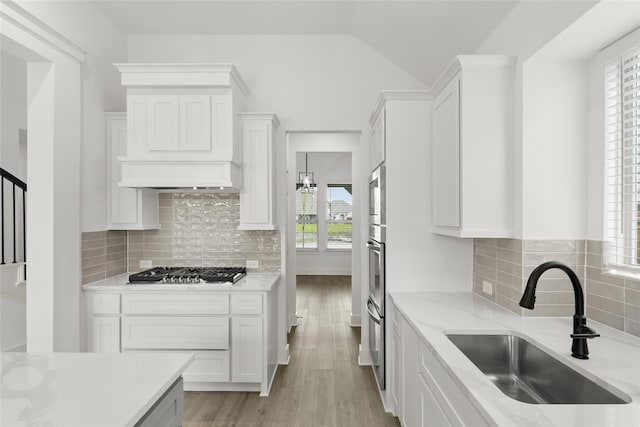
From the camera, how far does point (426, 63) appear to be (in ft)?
11.0

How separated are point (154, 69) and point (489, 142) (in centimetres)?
254

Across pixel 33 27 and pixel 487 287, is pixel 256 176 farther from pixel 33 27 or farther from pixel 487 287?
pixel 487 287

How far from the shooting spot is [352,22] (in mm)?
3514

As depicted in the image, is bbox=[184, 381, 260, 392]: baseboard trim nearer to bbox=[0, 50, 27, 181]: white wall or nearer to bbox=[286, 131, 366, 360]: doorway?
bbox=[0, 50, 27, 181]: white wall

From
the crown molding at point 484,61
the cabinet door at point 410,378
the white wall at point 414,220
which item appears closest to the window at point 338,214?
the white wall at point 414,220

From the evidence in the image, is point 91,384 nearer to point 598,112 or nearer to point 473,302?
point 473,302

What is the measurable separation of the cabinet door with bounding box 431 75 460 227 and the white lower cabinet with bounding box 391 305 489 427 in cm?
72

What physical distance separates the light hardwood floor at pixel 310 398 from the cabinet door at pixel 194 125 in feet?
6.58

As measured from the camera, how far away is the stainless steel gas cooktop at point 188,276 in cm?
317

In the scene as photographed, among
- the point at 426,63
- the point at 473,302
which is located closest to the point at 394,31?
the point at 426,63

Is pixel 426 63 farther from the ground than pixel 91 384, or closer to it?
farther from the ground

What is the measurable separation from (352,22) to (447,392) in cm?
316

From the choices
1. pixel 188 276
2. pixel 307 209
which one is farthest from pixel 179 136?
pixel 307 209

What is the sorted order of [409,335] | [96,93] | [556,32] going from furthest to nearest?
[96,93] < [409,335] < [556,32]
